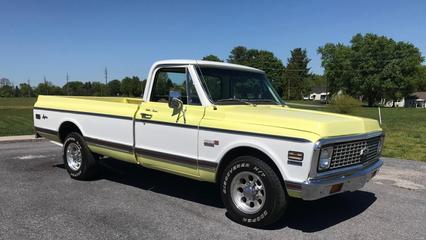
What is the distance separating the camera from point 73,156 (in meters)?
7.89

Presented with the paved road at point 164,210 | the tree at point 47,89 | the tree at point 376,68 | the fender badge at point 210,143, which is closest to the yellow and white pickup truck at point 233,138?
the fender badge at point 210,143

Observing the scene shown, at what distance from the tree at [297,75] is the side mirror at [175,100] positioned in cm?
10432

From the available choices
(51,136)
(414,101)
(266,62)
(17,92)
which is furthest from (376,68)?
(17,92)

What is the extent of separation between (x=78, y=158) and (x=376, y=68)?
7895cm

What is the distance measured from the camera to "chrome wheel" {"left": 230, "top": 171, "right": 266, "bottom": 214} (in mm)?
5195

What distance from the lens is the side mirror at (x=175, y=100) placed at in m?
5.85

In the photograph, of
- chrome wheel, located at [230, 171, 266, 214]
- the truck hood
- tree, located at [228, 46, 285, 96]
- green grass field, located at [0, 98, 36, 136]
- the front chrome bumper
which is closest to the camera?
the front chrome bumper

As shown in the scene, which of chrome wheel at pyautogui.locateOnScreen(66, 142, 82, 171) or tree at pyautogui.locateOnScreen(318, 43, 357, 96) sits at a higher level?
tree at pyautogui.locateOnScreen(318, 43, 357, 96)

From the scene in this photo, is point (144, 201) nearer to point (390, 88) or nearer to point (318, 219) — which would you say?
point (318, 219)

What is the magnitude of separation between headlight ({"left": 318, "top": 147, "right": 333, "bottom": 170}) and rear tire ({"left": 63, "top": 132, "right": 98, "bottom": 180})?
4.29m

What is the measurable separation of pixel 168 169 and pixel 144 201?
0.60 m

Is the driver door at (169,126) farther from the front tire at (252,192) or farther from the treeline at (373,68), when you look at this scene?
the treeline at (373,68)

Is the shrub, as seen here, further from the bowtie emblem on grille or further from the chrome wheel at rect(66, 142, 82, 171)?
the bowtie emblem on grille

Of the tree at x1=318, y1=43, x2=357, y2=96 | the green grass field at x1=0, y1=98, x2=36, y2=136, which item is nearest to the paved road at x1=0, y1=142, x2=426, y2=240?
the green grass field at x1=0, y1=98, x2=36, y2=136
